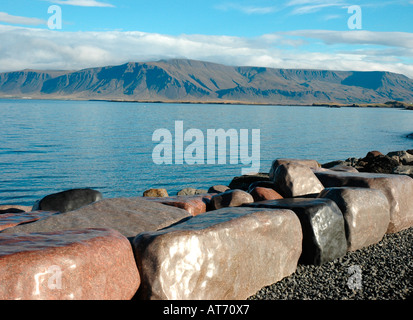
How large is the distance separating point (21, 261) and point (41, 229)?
2.82 metres

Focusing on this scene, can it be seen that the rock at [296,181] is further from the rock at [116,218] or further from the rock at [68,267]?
Answer: the rock at [68,267]

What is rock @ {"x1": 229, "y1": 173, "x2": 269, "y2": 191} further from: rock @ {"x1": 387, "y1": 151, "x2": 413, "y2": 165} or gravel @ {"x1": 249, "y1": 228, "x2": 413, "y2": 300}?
gravel @ {"x1": 249, "y1": 228, "x2": 413, "y2": 300}

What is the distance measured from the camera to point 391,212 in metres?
9.31

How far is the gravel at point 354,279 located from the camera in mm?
5949

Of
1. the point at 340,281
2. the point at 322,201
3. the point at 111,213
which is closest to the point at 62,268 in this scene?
the point at 111,213

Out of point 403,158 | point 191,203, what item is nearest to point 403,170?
point 403,158

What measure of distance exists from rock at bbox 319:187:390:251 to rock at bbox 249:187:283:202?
1.28 meters

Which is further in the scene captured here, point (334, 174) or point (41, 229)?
point (334, 174)

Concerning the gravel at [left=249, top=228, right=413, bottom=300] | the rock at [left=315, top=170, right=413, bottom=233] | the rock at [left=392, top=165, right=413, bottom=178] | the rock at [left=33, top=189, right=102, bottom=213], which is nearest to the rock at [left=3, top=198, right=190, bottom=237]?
the gravel at [left=249, top=228, right=413, bottom=300]

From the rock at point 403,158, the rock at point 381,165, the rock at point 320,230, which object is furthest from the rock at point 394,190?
the rock at point 403,158

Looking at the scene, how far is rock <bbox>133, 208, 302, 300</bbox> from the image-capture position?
519cm
